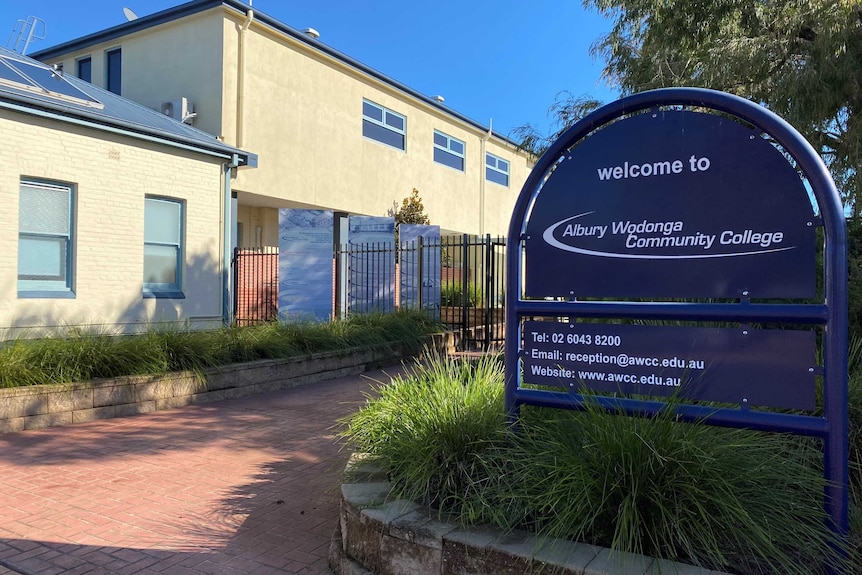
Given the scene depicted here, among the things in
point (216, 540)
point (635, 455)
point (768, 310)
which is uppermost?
point (768, 310)

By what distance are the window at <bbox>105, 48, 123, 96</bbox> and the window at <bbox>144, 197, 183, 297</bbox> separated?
25.4ft

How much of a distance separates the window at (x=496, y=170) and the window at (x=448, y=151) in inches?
77.1

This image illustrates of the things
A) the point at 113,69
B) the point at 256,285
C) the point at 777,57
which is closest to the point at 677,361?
the point at 777,57

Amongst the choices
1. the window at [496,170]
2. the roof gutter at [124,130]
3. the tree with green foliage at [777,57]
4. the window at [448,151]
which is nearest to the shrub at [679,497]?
the tree with green foliage at [777,57]

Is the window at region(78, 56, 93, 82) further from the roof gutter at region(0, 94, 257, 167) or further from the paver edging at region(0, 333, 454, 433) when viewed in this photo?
the paver edging at region(0, 333, 454, 433)

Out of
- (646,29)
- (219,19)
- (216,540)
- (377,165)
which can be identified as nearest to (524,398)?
(216,540)

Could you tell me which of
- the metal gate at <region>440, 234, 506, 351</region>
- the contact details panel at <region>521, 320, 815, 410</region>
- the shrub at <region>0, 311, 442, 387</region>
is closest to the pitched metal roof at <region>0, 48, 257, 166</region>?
the shrub at <region>0, 311, 442, 387</region>

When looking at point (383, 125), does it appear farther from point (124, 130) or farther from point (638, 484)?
point (638, 484)

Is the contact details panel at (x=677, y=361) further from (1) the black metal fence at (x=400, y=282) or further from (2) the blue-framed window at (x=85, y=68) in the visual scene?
(2) the blue-framed window at (x=85, y=68)

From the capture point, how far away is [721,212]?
10.4 ft

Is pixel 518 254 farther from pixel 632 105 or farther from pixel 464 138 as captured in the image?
pixel 464 138

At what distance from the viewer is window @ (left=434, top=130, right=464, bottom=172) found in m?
22.8

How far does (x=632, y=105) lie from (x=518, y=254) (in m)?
1.02

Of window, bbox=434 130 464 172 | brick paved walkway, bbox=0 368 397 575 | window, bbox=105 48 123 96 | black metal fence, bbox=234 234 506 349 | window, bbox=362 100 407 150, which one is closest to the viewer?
brick paved walkway, bbox=0 368 397 575
